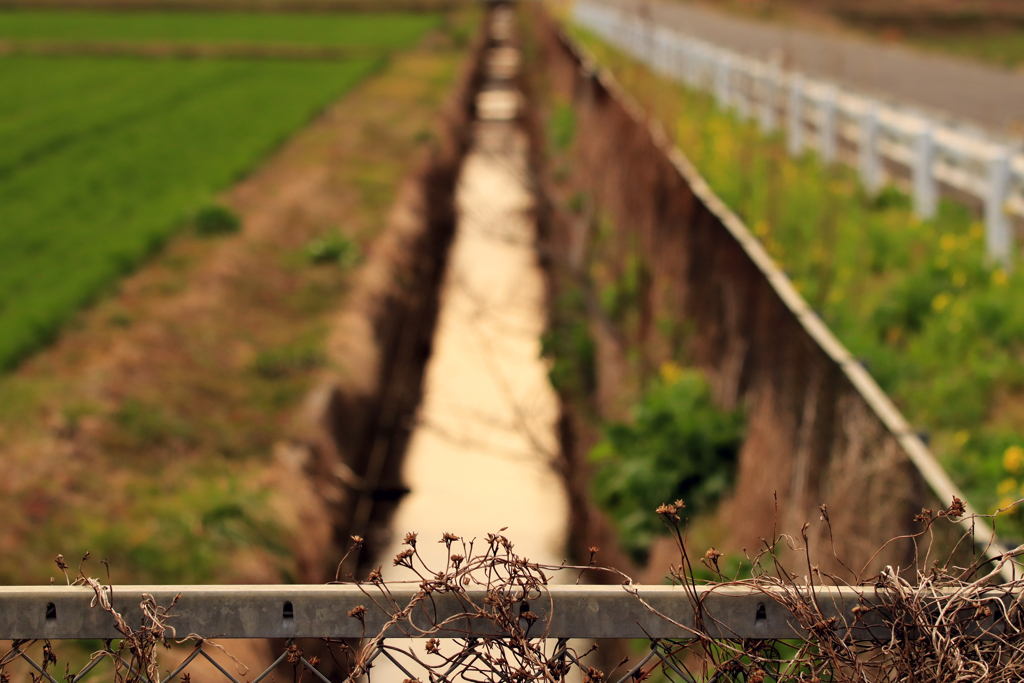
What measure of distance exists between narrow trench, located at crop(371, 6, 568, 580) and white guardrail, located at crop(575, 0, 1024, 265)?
2.85 metres

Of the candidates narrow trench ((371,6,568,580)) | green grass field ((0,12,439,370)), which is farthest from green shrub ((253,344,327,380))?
green grass field ((0,12,439,370))

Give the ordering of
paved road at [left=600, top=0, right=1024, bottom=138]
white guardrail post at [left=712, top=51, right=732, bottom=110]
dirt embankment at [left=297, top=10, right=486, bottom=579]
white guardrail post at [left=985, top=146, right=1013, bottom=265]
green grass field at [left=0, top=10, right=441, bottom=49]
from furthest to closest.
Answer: green grass field at [left=0, top=10, right=441, bottom=49]
white guardrail post at [left=712, top=51, right=732, bottom=110]
paved road at [left=600, top=0, right=1024, bottom=138]
dirt embankment at [left=297, top=10, right=486, bottom=579]
white guardrail post at [left=985, top=146, right=1013, bottom=265]

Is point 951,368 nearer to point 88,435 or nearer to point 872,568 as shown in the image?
point 872,568

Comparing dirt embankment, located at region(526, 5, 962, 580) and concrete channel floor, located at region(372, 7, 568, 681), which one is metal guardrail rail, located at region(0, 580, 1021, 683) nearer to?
dirt embankment, located at region(526, 5, 962, 580)

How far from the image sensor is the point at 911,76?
1862 centimetres

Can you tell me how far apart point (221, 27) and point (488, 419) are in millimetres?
32488

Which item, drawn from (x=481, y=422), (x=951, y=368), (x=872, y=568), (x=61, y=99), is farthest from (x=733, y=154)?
(x=61, y=99)

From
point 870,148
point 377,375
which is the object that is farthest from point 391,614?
point 870,148

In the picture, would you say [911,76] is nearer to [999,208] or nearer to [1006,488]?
[999,208]

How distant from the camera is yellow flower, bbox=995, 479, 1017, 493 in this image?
3.99 metres

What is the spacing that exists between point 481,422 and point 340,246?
3178mm

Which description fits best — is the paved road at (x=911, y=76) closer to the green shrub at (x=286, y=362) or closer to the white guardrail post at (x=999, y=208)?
the white guardrail post at (x=999, y=208)

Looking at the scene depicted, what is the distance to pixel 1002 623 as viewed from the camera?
1727 mm

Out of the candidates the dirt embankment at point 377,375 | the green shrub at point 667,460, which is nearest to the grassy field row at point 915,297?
the green shrub at point 667,460
